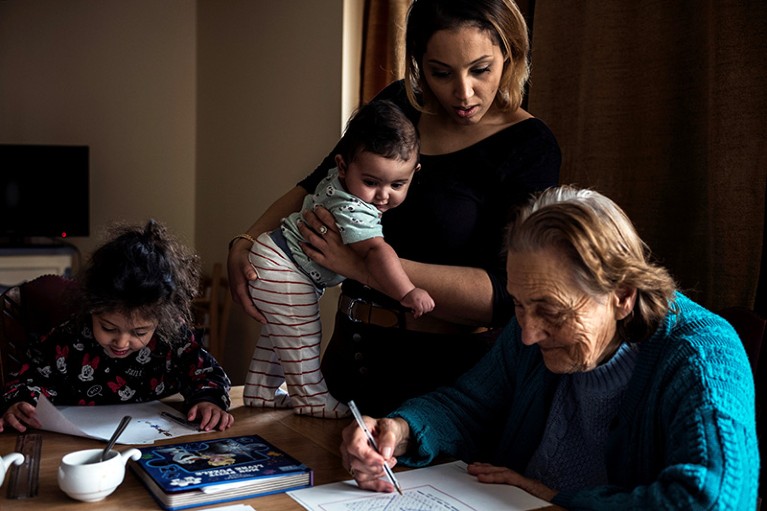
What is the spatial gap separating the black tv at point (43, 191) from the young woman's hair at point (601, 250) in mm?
4047

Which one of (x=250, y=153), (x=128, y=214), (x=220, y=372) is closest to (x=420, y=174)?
(x=220, y=372)

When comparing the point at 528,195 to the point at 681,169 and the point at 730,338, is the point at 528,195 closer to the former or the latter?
the point at 730,338

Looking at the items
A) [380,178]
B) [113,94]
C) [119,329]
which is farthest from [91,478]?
[113,94]

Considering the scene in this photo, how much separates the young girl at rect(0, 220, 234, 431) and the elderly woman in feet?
1.77

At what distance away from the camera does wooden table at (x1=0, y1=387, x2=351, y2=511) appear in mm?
1291

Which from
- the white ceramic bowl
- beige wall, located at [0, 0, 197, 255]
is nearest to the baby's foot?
the white ceramic bowl

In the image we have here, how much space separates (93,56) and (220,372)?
3.94 m

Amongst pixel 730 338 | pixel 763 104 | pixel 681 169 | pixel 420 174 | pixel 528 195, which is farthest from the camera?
pixel 681 169

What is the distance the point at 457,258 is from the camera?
1.78 metres

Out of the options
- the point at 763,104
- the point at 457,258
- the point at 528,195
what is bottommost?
the point at 457,258

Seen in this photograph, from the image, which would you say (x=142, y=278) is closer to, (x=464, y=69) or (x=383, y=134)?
(x=383, y=134)

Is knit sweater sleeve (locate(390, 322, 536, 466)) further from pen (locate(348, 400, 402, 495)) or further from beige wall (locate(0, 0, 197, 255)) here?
beige wall (locate(0, 0, 197, 255))

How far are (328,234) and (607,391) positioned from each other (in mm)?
663

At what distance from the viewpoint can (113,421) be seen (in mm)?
1714
